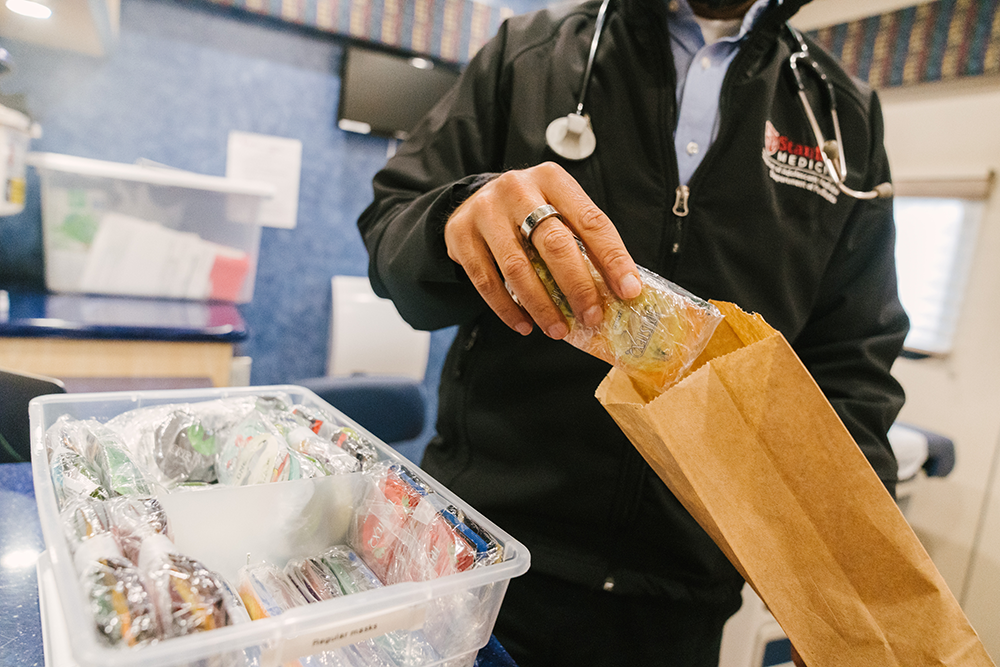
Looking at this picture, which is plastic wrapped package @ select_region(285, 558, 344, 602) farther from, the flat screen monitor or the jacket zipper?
the flat screen monitor

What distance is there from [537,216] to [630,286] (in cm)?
9

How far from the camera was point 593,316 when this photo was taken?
1.61ft

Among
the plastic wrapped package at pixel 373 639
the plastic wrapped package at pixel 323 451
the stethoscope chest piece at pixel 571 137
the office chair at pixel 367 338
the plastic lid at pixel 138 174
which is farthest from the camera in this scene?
the office chair at pixel 367 338

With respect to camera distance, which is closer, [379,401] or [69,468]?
[69,468]

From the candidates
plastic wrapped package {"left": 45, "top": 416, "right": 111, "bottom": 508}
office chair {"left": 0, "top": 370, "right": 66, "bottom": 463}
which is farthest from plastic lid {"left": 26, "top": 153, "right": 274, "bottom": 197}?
plastic wrapped package {"left": 45, "top": 416, "right": 111, "bottom": 508}

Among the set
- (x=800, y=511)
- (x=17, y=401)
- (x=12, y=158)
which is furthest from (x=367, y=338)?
(x=800, y=511)

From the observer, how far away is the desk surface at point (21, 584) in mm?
513

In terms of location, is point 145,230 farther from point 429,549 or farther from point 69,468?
point 429,549

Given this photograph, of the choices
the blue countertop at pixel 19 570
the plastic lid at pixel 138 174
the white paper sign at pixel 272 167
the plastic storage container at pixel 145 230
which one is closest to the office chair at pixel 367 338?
the white paper sign at pixel 272 167

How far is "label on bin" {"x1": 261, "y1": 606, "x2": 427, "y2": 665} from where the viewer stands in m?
0.36

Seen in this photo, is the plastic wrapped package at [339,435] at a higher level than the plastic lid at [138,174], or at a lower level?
lower

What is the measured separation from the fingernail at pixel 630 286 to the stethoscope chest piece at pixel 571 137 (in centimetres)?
41

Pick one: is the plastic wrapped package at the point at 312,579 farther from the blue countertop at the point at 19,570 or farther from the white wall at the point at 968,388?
the white wall at the point at 968,388

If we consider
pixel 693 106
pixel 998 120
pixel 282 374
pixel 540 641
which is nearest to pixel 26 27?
pixel 282 374
